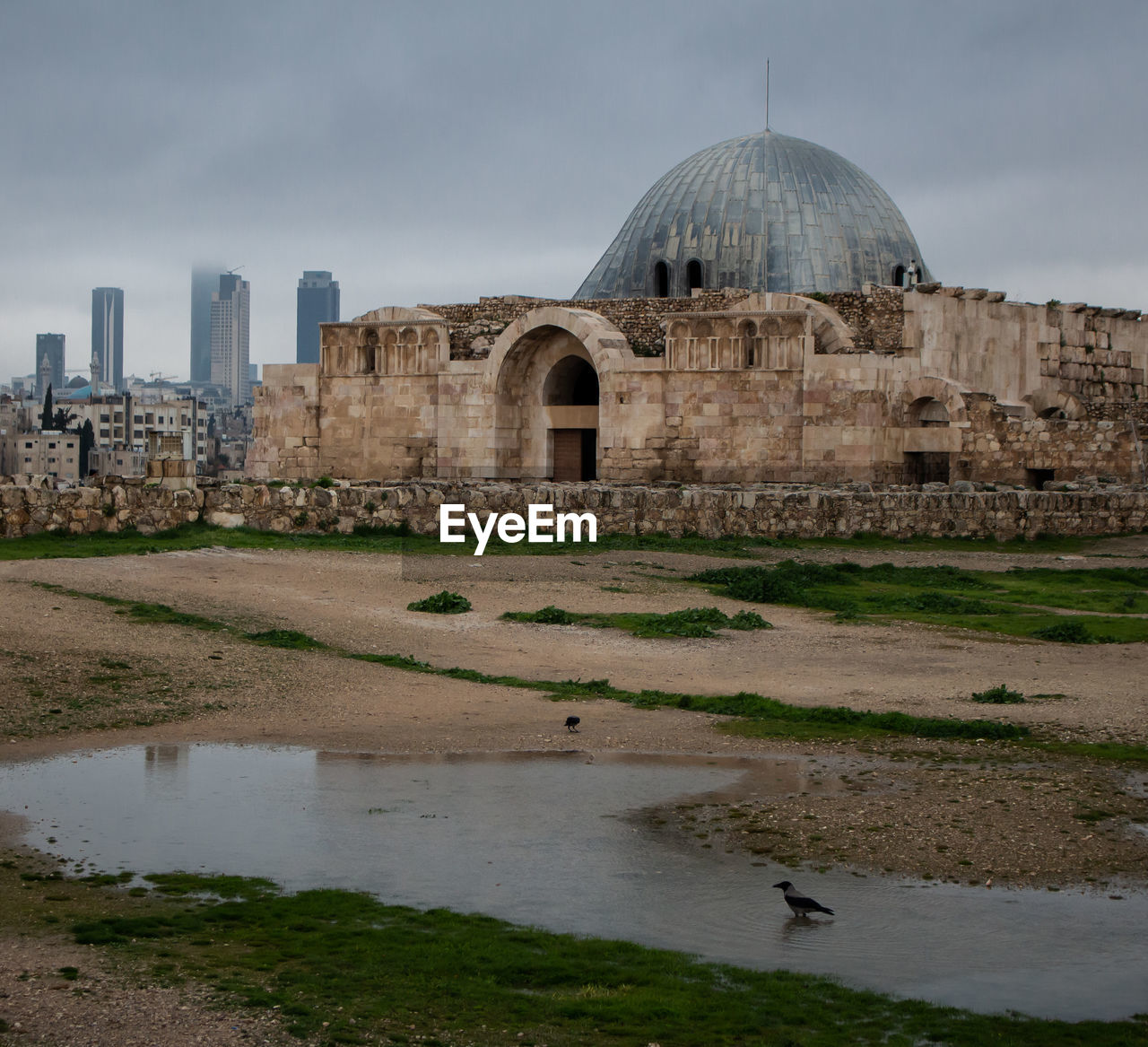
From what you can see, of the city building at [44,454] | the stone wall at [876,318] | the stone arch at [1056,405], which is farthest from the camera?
the city building at [44,454]

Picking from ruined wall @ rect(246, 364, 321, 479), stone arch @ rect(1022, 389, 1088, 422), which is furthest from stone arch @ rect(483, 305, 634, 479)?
stone arch @ rect(1022, 389, 1088, 422)

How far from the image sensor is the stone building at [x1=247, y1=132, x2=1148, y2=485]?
27219 mm

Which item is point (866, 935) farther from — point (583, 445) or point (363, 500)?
point (583, 445)

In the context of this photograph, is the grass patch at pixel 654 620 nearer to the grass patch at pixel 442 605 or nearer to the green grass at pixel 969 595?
the grass patch at pixel 442 605

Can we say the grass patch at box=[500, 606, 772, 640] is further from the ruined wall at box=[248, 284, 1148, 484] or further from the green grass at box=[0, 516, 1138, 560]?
the ruined wall at box=[248, 284, 1148, 484]

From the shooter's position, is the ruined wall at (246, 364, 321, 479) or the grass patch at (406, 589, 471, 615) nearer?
the grass patch at (406, 589, 471, 615)

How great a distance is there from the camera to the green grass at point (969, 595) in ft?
45.4

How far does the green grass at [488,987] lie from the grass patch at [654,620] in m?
7.40

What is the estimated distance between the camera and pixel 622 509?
2080 centimetres

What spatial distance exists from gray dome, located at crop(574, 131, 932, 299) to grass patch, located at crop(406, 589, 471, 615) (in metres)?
22.2

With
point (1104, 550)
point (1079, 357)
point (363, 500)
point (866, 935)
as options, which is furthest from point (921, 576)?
point (1079, 357)

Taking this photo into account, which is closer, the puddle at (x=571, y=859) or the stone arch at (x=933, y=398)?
the puddle at (x=571, y=859)

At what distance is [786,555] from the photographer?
19469mm
